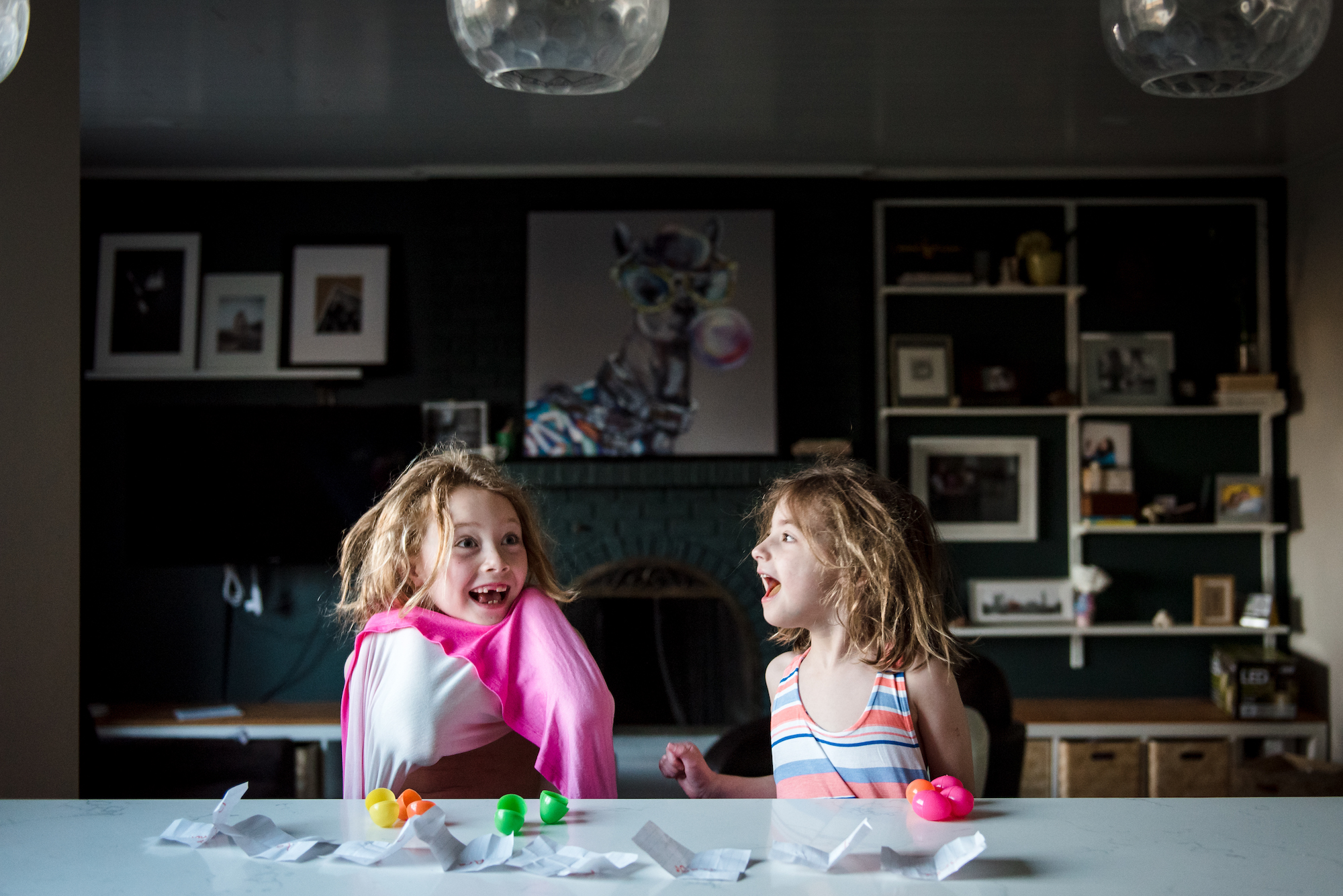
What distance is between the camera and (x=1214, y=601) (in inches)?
169

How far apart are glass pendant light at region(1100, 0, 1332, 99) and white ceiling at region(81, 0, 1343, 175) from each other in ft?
6.23

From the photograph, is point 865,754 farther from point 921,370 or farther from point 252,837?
point 921,370

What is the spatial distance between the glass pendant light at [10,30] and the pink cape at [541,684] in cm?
76

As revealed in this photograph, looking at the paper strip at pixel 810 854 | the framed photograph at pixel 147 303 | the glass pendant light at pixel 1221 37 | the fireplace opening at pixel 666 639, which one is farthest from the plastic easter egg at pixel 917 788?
the framed photograph at pixel 147 303

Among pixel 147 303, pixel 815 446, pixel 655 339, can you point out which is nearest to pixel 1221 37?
pixel 815 446

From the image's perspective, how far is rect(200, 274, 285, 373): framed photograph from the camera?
14.3 ft

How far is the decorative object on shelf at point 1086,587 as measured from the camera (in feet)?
13.9

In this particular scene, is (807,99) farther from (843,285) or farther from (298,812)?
(298,812)

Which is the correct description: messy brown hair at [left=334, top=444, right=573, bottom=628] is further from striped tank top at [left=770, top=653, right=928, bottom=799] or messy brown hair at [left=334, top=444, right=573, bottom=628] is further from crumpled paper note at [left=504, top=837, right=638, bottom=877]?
crumpled paper note at [left=504, top=837, right=638, bottom=877]

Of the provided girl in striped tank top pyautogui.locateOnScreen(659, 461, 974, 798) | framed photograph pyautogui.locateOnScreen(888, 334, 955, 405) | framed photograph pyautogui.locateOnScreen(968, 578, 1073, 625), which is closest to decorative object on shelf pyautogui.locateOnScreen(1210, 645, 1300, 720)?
framed photograph pyautogui.locateOnScreen(968, 578, 1073, 625)

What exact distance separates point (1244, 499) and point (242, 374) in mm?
4114

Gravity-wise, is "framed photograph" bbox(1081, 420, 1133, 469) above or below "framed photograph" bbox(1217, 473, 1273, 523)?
above

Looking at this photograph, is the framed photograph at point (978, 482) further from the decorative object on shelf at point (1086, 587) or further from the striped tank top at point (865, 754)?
the striped tank top at point (865, 754)

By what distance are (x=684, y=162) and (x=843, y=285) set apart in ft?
2.66
